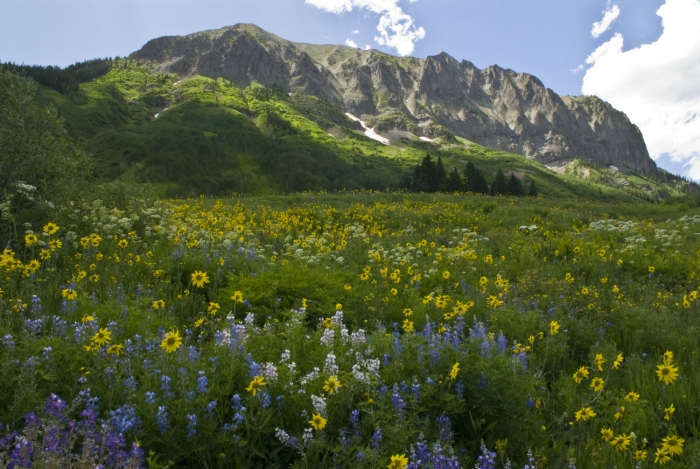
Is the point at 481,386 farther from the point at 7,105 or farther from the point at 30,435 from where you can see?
the point at 7,105

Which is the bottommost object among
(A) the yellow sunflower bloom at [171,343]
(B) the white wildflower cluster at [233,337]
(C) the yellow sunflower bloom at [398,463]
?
(C) the yellow sunflower bloom at [398,463]

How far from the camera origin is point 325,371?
270cm

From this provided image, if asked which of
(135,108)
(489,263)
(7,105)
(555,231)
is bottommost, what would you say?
(489,263)

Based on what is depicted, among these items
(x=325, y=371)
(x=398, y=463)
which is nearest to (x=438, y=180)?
(x=325, y=371)

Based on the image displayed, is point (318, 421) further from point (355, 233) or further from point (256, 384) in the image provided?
point (355, 233)

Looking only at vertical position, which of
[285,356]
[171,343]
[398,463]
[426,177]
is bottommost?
[398,463]

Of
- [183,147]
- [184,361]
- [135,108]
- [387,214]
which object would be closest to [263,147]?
[183,147]

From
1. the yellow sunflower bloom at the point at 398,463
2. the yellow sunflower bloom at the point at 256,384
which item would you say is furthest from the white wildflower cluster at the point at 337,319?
the yellow sunflower bloom at the point at 398,463

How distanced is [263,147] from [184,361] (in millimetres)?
139836

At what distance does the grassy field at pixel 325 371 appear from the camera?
2.27 m

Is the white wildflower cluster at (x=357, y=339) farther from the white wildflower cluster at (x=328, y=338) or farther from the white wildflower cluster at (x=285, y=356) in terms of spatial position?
the white wildflower cluster at (x=285, y=356)

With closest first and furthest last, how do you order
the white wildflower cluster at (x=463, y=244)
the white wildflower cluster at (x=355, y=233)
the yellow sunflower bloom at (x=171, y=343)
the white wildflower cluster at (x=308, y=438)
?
the white wildflower cluster at (x=308, y=438)
the yellow sunflower bloom at (x=171, y=343)
the white wildflower cluster at (x=463, y=244)
the white wildflower cluster at (x=355, y=233)

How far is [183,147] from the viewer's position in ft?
382

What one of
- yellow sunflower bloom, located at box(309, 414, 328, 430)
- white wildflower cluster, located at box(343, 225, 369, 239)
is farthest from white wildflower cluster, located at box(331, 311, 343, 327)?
white wildflower cluster, located at box(343, 225, 369, 239)
